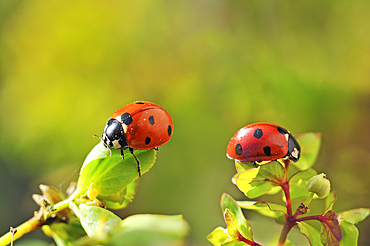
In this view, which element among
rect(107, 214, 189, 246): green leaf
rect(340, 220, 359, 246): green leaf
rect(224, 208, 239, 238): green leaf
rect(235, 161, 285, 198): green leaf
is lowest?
rect(340, 220, 359, 246): green leaf

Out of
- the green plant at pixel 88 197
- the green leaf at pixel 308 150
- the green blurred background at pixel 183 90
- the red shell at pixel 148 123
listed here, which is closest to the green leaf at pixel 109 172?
the green plant at pixel 88 197

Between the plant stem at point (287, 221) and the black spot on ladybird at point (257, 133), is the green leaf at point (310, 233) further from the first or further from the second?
the black spot on ladybird at point (257, 133)

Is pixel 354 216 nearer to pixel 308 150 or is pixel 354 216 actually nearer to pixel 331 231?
pixel 331 231

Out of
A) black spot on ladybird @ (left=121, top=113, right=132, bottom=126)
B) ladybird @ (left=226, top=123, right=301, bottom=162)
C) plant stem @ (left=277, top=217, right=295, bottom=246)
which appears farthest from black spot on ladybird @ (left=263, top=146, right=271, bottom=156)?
black spot on ladybird @ (left=121, top=113, right=132, bottom=126)

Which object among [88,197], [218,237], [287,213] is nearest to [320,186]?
[287,213]

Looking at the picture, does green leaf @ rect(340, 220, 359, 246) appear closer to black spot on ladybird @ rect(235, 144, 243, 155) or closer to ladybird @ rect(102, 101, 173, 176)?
black spot on ladybird @ rect(235, 144, 243, 155)

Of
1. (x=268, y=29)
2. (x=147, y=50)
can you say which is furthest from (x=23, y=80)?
(x=268, y=29)

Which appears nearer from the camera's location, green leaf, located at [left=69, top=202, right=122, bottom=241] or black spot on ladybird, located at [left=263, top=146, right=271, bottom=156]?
green leaf, located at [left=69, top=202, right=122, bottom=241]
